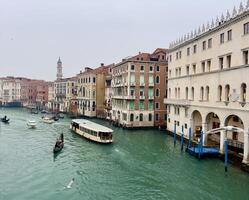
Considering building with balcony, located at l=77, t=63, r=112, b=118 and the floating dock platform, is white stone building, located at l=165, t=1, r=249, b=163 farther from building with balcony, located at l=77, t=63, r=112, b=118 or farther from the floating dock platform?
building with balcony, located at l=77, t=63, r=112, b=118

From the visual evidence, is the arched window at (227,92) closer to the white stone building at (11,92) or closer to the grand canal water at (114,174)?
the grand canal water at (114,174)

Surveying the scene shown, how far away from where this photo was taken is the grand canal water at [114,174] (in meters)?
16.3

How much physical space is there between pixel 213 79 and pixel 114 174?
12925mm

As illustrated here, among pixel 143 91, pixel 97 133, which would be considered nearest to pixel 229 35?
pixel 97 133

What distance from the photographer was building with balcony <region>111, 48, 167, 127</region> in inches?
1724

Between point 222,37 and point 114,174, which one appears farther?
point 222,37

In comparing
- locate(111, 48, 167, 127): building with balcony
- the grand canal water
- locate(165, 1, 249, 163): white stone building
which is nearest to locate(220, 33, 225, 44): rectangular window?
locate(165, 1, 249, 163): white stone building

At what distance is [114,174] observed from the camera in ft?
65.3

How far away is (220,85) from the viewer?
24.9 meters

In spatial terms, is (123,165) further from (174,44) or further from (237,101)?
(174,44)

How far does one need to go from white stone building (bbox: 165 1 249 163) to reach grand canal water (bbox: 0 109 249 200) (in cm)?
377

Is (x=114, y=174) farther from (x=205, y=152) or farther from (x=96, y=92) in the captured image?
(x=96, y=92)

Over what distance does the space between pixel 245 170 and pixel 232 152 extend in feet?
15.4

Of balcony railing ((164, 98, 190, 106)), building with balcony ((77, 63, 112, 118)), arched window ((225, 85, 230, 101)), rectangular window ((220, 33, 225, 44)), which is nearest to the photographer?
arched window ((225, 85, 230, 101))
